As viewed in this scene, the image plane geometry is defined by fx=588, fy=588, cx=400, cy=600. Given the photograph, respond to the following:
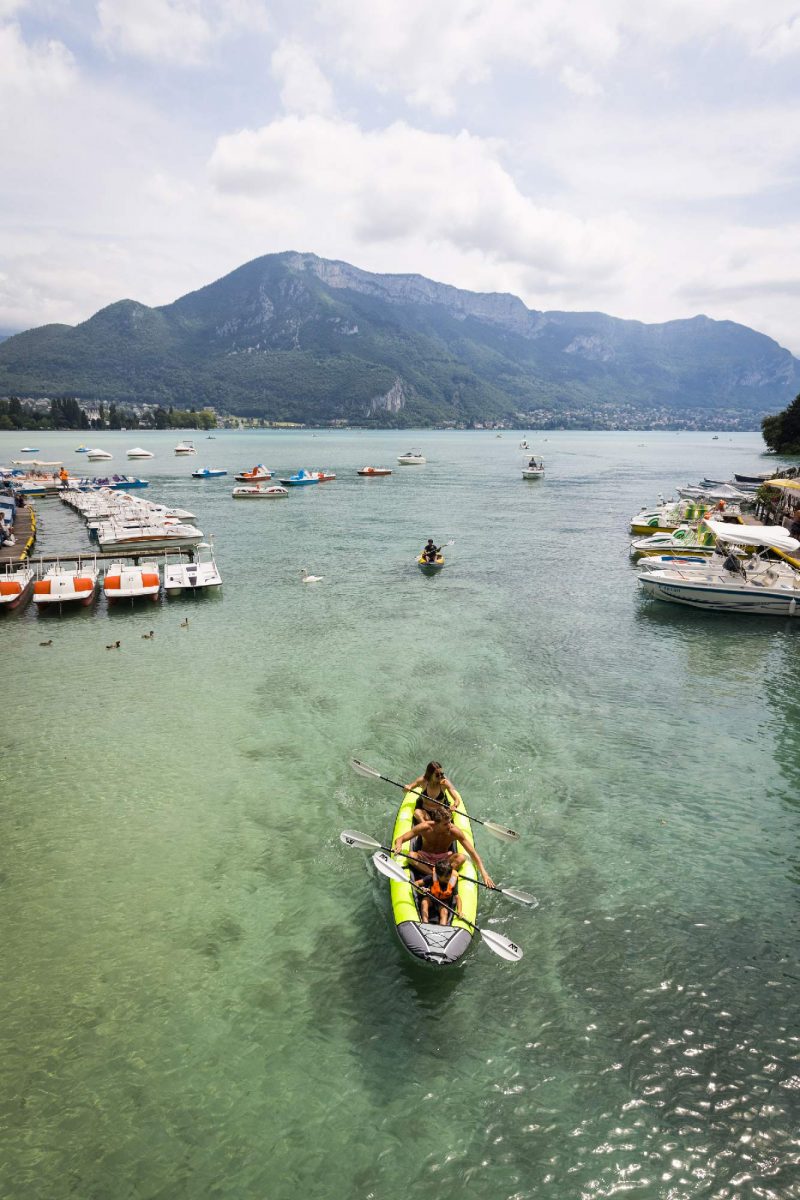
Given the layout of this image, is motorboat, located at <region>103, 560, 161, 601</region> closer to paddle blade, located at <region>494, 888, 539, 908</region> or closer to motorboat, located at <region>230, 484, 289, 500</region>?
paddle blade, located at <region>494, 888, 539, 908</region>

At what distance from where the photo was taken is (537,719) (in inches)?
753

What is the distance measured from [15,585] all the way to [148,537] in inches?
553

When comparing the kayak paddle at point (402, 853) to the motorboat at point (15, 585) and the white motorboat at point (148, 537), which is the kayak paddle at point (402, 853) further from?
the white motorboat at point (148, 537)

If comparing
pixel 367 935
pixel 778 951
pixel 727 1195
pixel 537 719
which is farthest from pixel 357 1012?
pixel 537 719

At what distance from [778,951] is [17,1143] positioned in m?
12.2

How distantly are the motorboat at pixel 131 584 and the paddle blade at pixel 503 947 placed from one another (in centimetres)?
2662

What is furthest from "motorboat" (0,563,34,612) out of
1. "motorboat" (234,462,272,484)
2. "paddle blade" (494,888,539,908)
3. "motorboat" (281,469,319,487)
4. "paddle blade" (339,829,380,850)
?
"motorboat" (281,469,319,487)

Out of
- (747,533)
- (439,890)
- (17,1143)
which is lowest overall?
(17,1143)

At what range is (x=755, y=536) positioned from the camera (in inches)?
1254

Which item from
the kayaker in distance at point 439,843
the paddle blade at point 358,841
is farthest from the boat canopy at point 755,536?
the paddle blade at point 358,841

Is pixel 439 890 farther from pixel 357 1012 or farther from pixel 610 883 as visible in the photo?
pixel 610 883

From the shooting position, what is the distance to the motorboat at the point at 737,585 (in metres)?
29.7

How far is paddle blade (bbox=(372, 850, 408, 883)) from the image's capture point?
10680mm

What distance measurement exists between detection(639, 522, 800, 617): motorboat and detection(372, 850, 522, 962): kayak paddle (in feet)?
80.5
